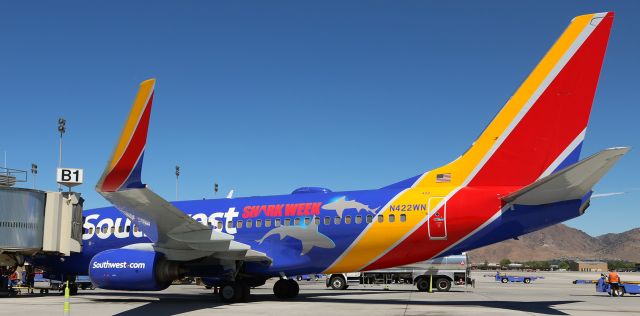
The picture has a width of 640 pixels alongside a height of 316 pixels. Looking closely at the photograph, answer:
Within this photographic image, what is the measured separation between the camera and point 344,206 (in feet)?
66.3

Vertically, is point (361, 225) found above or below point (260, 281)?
above

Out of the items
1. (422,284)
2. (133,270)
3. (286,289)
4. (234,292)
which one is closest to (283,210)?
(234,292)

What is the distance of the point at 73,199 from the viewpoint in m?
25.4

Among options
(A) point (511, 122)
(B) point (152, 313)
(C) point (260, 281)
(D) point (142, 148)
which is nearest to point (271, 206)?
(C) point (260, 281)

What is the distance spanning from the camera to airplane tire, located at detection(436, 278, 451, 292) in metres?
32.9

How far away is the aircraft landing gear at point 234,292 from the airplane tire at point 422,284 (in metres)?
14.6

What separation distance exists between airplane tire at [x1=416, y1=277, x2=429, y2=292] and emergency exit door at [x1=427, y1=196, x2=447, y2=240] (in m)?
15.1

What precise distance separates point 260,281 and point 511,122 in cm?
1073

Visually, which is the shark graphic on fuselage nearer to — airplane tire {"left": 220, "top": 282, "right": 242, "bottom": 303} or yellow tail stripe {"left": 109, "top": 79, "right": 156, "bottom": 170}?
airplane tire {"left": 220, "top": 282, "right": 242, "bottom": 303}

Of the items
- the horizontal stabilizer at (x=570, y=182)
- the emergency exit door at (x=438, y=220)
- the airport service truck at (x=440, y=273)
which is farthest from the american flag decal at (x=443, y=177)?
the airport service truck at (x=440, y=273)

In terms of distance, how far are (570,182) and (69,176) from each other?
2152 cm

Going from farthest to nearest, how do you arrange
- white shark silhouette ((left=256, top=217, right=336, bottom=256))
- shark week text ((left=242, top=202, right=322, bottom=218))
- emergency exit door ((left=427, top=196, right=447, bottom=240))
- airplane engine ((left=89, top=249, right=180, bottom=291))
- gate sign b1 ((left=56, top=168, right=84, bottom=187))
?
gate sign b1 ((left=56, top=168, right=84, bottom=187)) < shark week text ((left=242, top=202, right=322, bottom=218)) < white shark silhouette ((left=256, top=217, right=336, bottom=256)) < airplane engine ((left=89, top=249, right=180, bottom=291)) < emergency exit door ((left=427, top=196, right=447, bottom=240))

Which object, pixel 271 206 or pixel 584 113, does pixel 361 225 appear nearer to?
pixel 271 206

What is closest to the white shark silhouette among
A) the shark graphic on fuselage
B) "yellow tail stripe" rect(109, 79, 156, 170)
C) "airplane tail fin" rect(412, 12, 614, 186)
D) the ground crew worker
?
the shark graphic on fuselage
